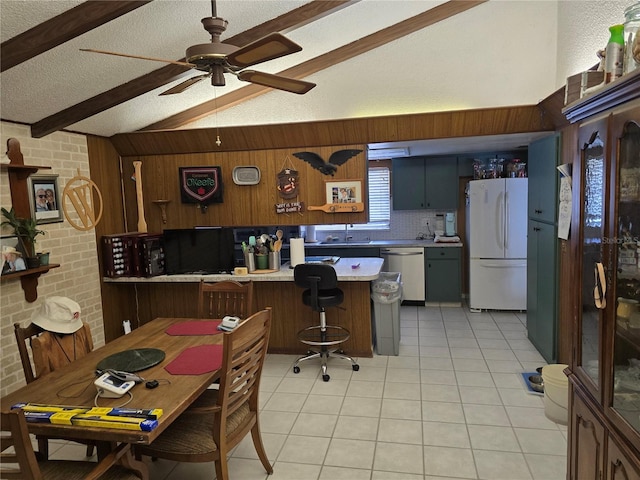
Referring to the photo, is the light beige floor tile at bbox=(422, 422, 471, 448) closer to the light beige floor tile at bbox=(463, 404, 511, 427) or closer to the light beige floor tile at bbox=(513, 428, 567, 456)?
the light beige floor tile at bbox=(463, 404, 511, 427)

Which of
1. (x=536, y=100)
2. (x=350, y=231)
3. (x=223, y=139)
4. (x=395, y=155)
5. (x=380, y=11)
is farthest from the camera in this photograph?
(x=350, y=231)

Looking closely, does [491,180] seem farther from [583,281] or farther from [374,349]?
[583,281]

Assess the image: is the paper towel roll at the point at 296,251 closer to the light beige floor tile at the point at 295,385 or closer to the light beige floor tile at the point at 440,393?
the light beige floor tile at the point at 295,385

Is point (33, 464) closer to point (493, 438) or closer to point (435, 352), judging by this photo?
point (493, 438)

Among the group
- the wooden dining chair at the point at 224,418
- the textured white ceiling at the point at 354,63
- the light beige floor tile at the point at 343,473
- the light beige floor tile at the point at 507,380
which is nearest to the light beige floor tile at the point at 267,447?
the light beige floor tile at the point at 343,473

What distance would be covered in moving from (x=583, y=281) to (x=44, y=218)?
12.6ft

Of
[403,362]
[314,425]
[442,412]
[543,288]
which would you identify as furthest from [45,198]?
[543,288]

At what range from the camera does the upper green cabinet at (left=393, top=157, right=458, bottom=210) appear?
5.87m

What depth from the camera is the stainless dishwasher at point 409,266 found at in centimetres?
581

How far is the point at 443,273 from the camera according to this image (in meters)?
5.79

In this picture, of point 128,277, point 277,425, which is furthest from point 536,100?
point 128,277

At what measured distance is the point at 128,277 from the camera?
4.35 metres

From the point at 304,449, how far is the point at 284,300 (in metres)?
1.80

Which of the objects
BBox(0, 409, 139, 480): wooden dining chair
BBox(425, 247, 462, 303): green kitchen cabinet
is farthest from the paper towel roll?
BBox(0, 409, 139, 480): wooden dining chair
